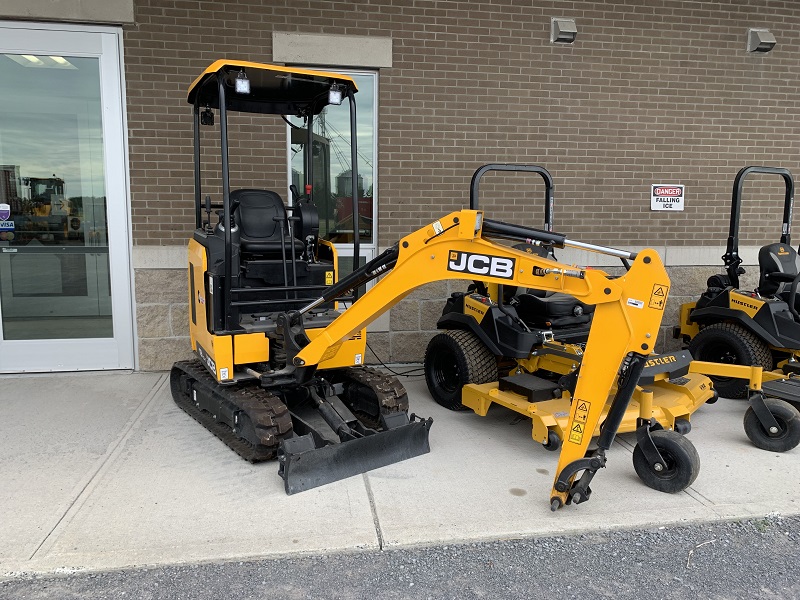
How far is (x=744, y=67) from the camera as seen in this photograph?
24.7 feet

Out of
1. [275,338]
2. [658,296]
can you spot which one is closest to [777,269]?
[658,296]

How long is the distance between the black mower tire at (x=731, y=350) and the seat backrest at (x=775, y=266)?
0.53 meters

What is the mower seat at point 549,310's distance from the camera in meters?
5.35

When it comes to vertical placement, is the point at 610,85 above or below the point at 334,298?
above

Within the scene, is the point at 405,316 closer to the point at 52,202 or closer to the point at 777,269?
the point at 777,269

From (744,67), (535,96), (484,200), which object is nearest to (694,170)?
(744,67)

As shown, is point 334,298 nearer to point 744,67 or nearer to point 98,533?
point 98,533

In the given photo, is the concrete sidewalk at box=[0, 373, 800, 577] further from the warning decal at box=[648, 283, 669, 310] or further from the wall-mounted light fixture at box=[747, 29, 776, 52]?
the wall-mounted light fixture at box=[747, 29, 776, 52]

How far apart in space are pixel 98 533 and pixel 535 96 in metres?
6.06

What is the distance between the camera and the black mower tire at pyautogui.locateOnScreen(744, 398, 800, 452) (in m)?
4.47

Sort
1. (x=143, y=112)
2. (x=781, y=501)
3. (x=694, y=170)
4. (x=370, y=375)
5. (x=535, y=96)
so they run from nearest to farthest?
(x=781, y=501), (x=370, y=375), (x=143, y=112), (x=535, y=96), (x=694, y=170)

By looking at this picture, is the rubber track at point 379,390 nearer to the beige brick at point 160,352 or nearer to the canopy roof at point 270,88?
the canopy roof at point 270,88

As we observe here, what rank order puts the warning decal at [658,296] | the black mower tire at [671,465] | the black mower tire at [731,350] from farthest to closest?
the black mower tire at [731,350] < the black mower tire at [671,465] < the warning decal at [658,296]

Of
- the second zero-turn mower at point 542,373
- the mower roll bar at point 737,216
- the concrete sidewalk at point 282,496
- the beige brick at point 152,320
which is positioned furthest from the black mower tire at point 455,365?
the beige brick at point 152,320
